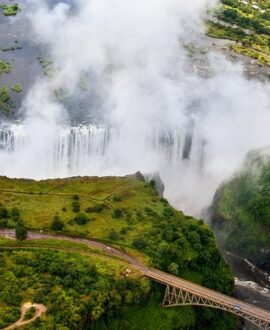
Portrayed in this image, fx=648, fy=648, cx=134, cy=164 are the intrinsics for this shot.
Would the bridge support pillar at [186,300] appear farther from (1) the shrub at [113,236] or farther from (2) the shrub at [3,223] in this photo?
(2) the shrub at [3,223]

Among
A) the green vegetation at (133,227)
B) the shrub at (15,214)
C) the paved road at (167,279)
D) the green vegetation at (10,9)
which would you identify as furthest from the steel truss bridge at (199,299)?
the green vegetation at (10,9)

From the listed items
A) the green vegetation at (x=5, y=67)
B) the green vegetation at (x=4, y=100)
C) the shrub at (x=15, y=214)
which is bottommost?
the shrub at (x=15, y=214)

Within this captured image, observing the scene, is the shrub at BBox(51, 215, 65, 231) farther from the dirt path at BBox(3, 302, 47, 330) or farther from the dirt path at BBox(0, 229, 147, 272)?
the dirt path at BBox(3, 302, 47, 330)

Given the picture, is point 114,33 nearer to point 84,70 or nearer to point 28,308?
point 84,70

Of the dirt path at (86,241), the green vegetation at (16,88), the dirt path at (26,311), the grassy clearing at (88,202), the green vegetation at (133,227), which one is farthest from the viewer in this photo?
the green vegetation at (16,88)

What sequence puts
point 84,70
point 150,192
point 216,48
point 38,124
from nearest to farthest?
point 150,192, point 38,124, point 84,70, point 216,48

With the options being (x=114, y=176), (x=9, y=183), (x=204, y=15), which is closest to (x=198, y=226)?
(x=114, y=176)

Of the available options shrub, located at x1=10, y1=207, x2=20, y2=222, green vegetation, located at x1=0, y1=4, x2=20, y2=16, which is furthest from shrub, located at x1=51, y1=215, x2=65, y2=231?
green vegetation, located at x1=0, y1=4, x2=20, y2=16
